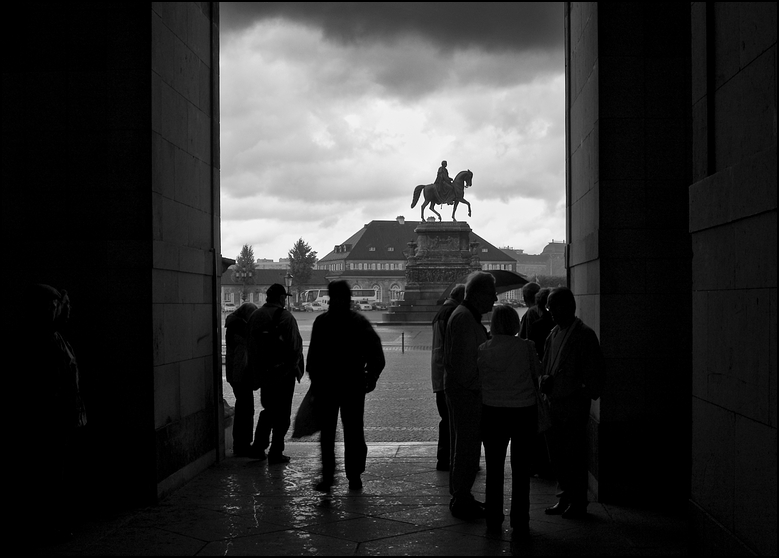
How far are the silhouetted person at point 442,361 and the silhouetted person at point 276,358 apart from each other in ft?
4.88

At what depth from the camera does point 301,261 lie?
118688 millimetres

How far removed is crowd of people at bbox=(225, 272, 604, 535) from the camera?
548 cm

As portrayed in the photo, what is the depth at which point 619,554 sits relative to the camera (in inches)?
203

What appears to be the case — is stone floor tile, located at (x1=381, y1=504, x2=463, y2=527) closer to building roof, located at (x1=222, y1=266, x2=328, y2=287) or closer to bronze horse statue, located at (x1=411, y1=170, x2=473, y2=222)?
bronze horse statue, located at (x1=411, y1=170, x2=473, y2=222)

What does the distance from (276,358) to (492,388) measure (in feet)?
10.7

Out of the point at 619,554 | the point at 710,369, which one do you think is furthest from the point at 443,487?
the point at 710,369

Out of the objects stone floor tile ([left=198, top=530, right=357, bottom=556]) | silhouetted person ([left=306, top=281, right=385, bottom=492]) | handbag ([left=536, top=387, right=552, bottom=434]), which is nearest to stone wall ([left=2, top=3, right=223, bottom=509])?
silhouetted person ([left=306, top=281, right=385, bottom=492])

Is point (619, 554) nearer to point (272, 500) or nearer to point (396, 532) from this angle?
point (396, 532)

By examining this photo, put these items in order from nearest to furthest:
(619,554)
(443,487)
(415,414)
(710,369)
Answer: (710,369) < (619,554) < (443,487) < (415,414)

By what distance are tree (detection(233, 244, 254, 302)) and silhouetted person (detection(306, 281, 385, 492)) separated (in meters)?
99.2

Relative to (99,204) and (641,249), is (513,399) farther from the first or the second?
(99,204)

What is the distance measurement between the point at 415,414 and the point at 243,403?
3.86 metres

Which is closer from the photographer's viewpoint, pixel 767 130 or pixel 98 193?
pixel 767 130

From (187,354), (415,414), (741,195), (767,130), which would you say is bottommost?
(415,414)
